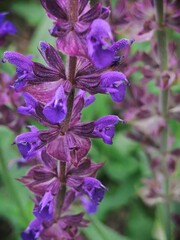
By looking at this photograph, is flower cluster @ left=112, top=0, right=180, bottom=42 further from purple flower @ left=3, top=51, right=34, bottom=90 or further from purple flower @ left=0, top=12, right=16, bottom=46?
purple flower @ left=3, top=51, right=34, bottom=90

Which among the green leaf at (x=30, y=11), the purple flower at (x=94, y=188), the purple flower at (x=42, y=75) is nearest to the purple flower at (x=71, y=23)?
the purple flower at (x=42, y=75)

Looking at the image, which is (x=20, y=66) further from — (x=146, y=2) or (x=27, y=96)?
(x=146, y=2)

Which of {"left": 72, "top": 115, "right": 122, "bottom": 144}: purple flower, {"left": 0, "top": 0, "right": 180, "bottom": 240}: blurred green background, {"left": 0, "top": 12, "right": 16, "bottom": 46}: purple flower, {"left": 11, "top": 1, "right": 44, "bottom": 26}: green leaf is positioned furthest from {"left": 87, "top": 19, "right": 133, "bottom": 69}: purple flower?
{"left": 11, "top": 1, "right": 44, "bottom": 26}: green leaf

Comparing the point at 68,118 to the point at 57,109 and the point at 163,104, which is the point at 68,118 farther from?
the point at 163,104

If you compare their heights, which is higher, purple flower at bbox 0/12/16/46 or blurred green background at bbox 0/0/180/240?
purple flower at bbox 0/12/16/46

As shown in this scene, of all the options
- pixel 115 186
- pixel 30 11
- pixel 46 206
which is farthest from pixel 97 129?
pixel 30 11

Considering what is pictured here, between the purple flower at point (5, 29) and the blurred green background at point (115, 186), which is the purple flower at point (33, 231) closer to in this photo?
the purple flower at point (5, 29)

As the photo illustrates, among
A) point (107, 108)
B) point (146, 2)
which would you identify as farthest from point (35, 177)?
point (107, 108)
